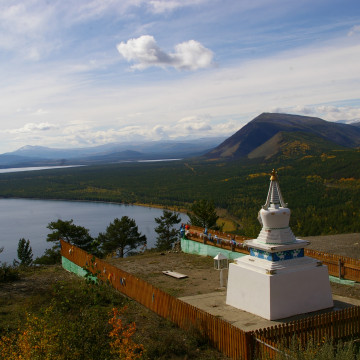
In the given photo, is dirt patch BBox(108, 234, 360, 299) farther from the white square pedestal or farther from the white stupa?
the white stupa

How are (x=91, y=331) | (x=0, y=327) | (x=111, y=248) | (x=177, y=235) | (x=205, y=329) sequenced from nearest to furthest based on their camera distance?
(x=91, y=331)
(x=205, y=329)
(x=0, y=327)
(x=111, y=248)
(x=177, y=235)

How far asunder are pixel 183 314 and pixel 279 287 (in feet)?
12.2

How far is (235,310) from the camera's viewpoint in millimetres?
15859

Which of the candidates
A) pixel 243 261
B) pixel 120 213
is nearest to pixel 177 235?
pixel 243 261

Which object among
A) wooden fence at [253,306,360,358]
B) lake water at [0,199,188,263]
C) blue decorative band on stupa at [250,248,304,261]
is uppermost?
blue decorative band on stupa at [250,248,304,261]

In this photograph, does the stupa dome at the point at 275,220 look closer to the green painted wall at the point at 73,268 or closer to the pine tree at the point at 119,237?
the green painted wall at the point at 73,268

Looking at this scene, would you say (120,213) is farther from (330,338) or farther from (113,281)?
(330,338)

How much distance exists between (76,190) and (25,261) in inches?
4783

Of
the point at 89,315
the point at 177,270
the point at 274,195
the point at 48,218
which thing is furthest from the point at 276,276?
the point at 48,218

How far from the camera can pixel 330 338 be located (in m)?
11.6

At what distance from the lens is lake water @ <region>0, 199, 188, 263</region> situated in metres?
67.4

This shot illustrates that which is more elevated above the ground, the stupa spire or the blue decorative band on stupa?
the stupa spire

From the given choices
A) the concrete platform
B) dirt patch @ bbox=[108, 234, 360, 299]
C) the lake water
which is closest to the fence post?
the concrete platform

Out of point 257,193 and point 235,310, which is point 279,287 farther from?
point 257,193
